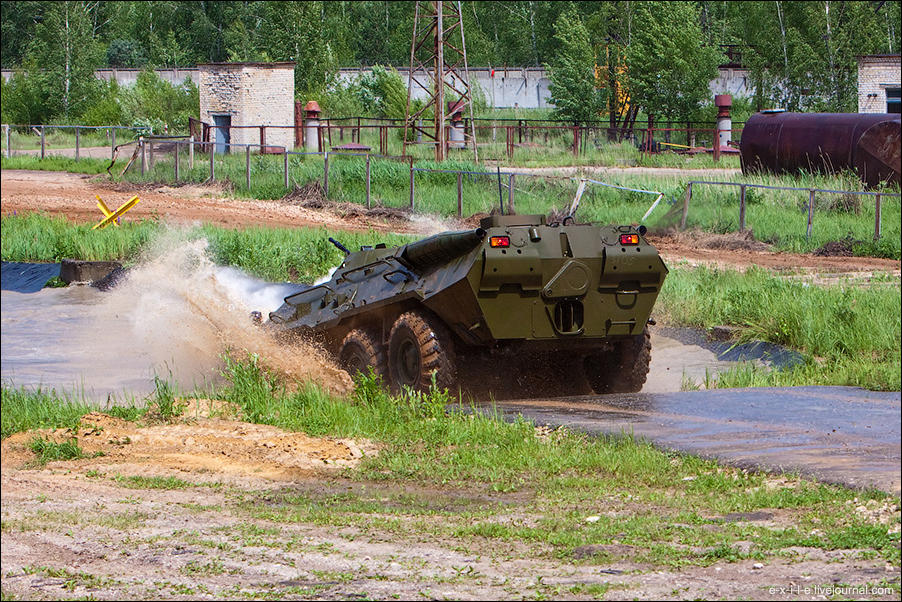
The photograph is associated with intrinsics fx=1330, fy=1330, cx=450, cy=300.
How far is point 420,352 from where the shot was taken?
1199 cm

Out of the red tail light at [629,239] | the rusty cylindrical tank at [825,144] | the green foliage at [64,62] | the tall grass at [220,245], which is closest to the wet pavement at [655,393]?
the red tail light at [629,239]

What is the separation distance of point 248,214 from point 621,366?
17450 mm

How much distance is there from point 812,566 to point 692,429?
3.40 m

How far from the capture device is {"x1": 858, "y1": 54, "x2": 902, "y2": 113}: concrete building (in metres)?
39.2

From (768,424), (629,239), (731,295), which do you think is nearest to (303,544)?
(768,424)

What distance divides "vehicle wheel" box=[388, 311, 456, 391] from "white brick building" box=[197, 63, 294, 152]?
29580 mm

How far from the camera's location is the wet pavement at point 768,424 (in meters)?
8.31

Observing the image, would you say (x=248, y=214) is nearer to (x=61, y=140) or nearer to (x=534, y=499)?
(x=61, y=140)

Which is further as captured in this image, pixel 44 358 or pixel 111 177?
pixel 111 177

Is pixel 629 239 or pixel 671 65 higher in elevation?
pixel 671 65

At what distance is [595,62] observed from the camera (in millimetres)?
48562

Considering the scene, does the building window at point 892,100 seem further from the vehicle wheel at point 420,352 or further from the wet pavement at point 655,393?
the vehicle wheel at point 420,352

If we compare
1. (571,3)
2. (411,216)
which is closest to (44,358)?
(411,216)

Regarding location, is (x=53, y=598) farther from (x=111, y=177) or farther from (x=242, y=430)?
(x=111, y=177)
